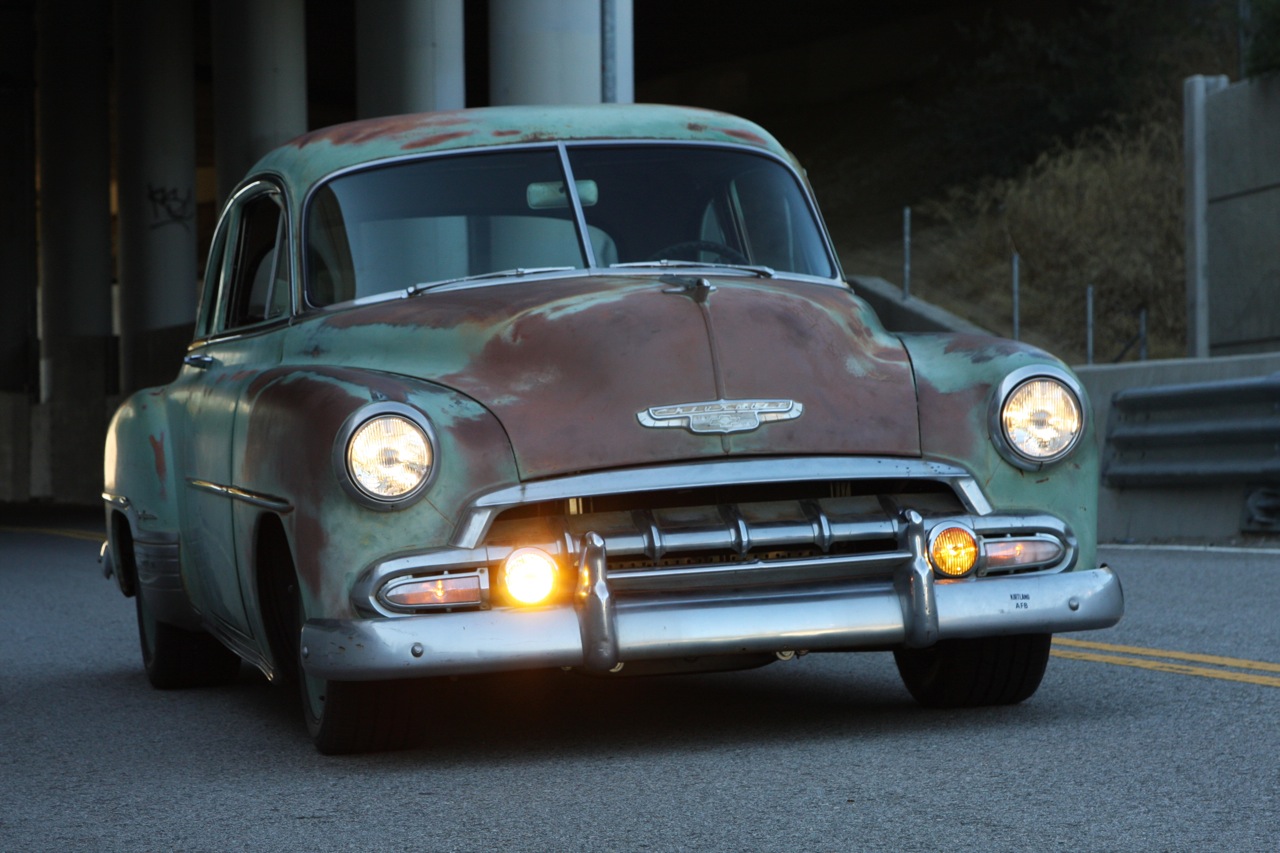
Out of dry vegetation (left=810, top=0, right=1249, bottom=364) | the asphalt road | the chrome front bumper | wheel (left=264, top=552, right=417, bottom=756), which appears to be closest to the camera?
the asphalt road

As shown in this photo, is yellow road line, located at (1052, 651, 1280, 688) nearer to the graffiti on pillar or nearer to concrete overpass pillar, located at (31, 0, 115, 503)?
the graffiti on pillar

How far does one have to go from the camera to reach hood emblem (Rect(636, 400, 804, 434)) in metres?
5.07

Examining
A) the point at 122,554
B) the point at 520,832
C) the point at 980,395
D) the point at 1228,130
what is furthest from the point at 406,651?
the point at 1228,130

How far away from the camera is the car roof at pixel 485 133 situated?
247 inches

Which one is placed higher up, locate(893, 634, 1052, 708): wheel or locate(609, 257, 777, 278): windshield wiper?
locate(609, 257, 777, 278): windshield wiper

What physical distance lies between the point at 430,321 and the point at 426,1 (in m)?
19.9

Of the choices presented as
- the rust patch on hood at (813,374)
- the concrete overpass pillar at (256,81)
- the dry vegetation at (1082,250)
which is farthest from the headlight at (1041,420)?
the dry vegetation at (1082,250)

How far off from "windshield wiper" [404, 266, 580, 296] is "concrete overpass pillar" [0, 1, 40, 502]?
124 ft

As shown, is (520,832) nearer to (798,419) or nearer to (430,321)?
(798,419)

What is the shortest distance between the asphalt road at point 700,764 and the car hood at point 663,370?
816 millimetres

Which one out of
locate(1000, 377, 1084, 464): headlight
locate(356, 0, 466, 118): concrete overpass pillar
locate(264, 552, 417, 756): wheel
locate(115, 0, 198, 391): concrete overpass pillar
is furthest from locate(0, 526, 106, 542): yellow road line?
locate(115, 0, 198, 391): concrete overpass pillar

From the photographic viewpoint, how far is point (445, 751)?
17.9 feet

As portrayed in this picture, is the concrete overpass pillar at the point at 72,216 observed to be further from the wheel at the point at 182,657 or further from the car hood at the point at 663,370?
the car hood at the point at 663,370

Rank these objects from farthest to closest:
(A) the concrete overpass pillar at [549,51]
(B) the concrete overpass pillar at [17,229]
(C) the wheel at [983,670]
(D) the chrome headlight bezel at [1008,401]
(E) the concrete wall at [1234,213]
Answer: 1. (B) the concrete overpass pillar at [17,229]
2. (E) the concrete wall at [1234,213]
3. (A) the concrete overpass pillar at [549,51]
4. (C) the wheel at [983,670]
5. (D) the chrome headlight bezel at [1008,401]
